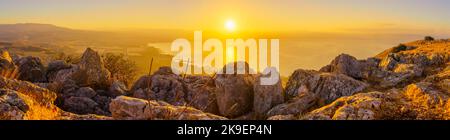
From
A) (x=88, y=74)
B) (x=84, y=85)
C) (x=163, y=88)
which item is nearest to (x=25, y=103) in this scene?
(x=163, y=88)

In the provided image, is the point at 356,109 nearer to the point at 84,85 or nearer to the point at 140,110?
the point at 140,110

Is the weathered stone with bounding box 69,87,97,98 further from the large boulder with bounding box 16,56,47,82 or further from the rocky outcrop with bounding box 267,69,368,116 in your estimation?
the rocky outcrop with bounding box 267,69,368,116

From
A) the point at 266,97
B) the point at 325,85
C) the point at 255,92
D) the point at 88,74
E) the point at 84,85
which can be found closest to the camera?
the point at 266,97

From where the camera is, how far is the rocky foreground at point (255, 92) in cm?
903

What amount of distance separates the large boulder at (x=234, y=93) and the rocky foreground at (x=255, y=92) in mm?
55

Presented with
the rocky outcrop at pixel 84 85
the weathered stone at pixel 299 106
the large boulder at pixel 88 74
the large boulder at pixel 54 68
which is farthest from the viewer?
the large boulder at pixel 54 68

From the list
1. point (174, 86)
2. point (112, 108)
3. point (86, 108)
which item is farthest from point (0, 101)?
point (174, 86)

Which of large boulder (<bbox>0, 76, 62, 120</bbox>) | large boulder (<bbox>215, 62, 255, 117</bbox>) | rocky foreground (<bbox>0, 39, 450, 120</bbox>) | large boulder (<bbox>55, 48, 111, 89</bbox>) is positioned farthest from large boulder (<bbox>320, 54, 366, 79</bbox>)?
large boulder (<bbox>0, 76, 62, 120</bbox>)

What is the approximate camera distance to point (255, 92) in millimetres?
20422

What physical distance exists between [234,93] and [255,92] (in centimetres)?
119

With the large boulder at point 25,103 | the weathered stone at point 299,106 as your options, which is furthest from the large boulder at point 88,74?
A: the large boulder at point 25,103

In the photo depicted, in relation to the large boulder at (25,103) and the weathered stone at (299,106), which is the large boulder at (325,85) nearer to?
the weathered stone at (299,106)

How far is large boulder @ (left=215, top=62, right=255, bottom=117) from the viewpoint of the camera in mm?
20312
